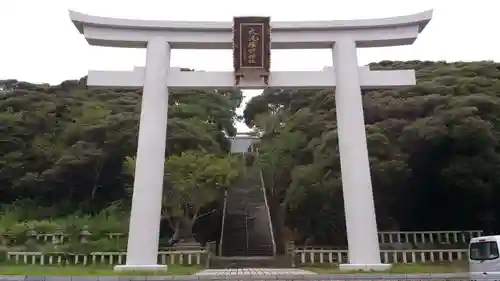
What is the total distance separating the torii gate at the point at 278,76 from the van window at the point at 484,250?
7.90 ft

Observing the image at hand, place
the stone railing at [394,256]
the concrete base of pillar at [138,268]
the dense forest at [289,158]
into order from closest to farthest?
the concrete base of pillar at [138,268] < the stone railing at [394,256] < the dense forest at [289,158]

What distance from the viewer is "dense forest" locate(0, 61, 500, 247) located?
1441 cm

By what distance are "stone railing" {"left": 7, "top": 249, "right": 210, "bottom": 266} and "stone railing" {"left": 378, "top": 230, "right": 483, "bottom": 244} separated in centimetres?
597

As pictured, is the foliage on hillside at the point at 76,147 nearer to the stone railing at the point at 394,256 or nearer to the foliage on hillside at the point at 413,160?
the foliage on hillside at the point at 413,160

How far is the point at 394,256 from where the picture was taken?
510 inches

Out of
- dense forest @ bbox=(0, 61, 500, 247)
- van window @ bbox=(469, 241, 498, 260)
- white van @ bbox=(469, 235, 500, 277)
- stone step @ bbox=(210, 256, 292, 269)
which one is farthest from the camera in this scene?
dense forest @ bbox=(0, 61, 500, 247)

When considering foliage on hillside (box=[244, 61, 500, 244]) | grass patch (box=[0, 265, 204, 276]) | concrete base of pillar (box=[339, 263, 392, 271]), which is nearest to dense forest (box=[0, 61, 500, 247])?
foliage on hillside (box=[244, 61, 500, 244])

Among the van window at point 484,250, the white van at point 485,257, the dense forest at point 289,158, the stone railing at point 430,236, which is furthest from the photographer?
the stone railing at point 430,236

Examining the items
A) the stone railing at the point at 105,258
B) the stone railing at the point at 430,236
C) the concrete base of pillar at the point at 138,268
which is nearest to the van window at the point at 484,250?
the concrete base of pillar at the point at 138,268

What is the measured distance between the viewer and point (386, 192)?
15336 mm

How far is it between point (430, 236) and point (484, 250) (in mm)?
7188

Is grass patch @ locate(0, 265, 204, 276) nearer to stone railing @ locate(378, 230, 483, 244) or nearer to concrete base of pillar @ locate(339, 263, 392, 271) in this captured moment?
concrete base of pillar @ locate(339, 263, 392, 271)

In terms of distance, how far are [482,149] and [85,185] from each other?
1580 centimetres

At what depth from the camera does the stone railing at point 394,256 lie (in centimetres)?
1302
